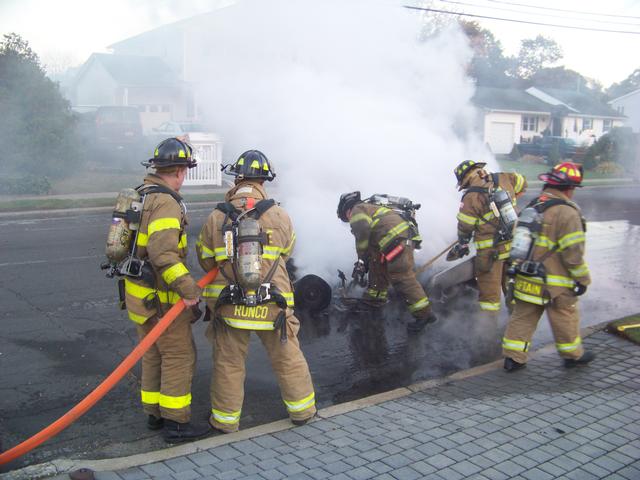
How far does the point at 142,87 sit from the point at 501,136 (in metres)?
22.2

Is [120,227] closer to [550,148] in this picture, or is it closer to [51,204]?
[51,204]

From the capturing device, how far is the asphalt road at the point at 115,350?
4336mm

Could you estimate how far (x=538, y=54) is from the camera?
2758 inches

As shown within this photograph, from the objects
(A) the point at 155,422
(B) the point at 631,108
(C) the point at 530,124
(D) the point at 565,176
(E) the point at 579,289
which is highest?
(B) the point at 631,108

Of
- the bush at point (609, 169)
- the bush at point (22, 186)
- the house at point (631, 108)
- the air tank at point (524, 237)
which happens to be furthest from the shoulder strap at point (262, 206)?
the house at point (631, 108)

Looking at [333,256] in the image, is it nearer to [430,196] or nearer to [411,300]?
[411,300]

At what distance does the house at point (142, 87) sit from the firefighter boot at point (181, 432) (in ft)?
81.2

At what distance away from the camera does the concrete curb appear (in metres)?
3.44

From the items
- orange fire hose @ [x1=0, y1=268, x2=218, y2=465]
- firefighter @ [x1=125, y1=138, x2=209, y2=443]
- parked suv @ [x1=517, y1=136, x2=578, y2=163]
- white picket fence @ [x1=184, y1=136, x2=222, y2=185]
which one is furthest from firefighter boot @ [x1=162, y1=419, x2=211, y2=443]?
parked suv @ [x1=517, y1=136, x2=578, y2=163]

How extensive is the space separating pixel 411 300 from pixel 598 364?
6.07 feet

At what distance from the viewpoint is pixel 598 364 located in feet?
17.2

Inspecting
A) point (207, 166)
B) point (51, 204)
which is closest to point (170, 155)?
point (51, 204)

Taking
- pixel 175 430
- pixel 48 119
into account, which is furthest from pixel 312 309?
pixel 48 119

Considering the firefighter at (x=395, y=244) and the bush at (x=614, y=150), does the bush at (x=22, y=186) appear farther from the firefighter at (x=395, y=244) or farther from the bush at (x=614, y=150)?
the bush at (x=614, y=150)
